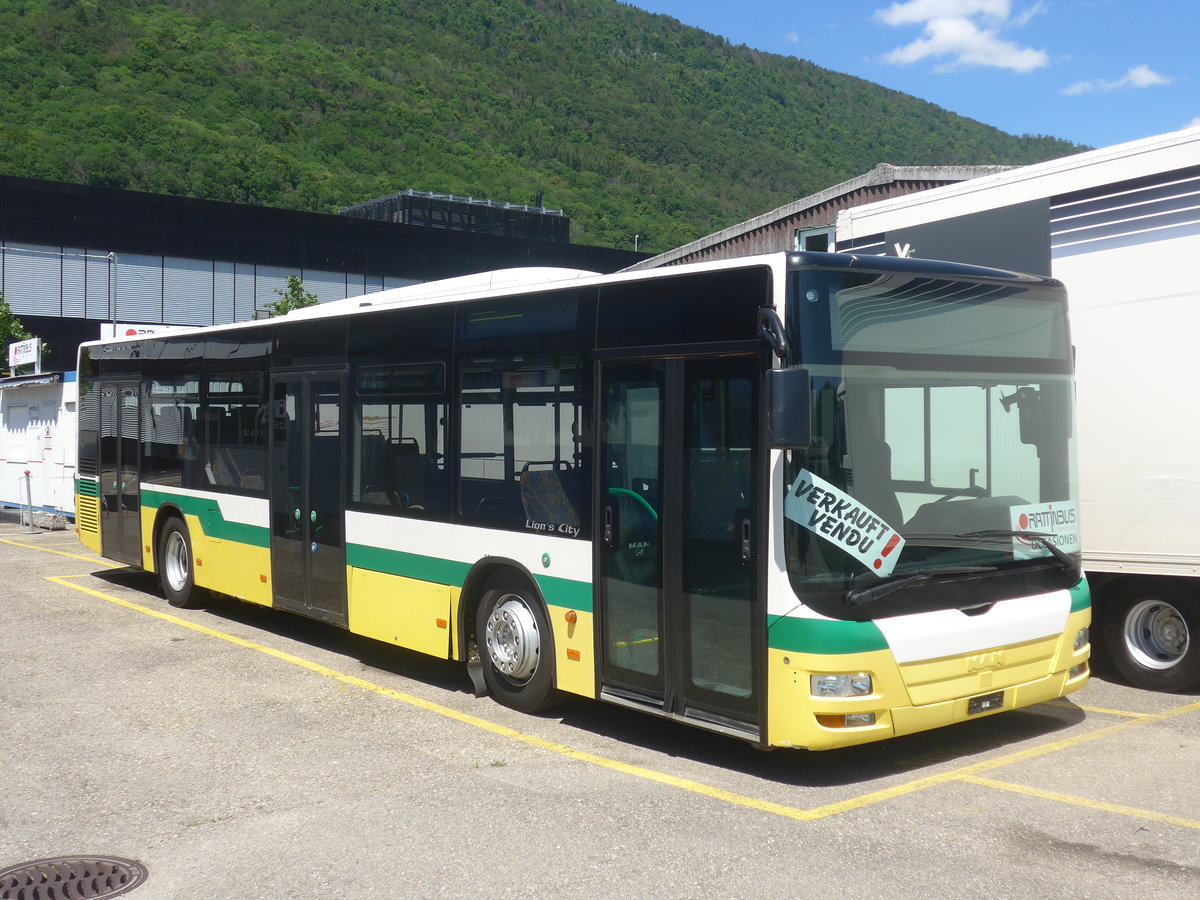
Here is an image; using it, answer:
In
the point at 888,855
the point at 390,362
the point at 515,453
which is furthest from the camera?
the point at 390,362

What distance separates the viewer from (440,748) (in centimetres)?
721

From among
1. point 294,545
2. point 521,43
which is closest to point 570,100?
point 521,43

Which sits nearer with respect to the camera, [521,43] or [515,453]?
[515,453]

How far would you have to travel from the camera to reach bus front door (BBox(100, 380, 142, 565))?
1349cm

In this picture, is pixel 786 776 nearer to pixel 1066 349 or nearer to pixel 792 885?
pixel 792 885

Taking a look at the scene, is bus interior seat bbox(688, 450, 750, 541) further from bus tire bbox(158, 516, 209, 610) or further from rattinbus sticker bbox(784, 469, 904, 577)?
bus tire bbox(158, 516, 209, 610)

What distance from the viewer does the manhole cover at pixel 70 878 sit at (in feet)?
16.4

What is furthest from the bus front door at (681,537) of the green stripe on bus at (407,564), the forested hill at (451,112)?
the forested hill at (451,112)

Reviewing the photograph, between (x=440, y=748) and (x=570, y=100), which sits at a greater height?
(x=570, y=100)

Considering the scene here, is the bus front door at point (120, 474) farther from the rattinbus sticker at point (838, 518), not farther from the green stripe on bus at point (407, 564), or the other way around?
the rattinbus sticker at point (838, 518)

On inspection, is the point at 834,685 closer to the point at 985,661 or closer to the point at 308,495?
the point at 985,661

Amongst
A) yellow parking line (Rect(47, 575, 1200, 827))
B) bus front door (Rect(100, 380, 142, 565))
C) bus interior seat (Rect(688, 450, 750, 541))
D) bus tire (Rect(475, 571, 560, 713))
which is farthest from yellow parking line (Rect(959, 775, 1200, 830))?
bus front door (Rect(100, 380, 142, 565))

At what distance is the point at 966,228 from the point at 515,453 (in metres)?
4.05

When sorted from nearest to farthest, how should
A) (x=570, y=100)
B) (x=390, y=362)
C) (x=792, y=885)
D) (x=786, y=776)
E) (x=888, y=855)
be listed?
1. (x=792, y=885)
2. (x=888, y=855)
3. (x=786, y=776)
4. (x=390, y=362)
5. (x=570, y=100)
